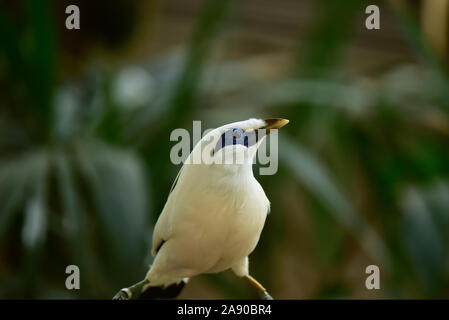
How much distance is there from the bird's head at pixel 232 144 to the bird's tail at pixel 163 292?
7cm

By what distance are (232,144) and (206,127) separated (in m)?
0.42

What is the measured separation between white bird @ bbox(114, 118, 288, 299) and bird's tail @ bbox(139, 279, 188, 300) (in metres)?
0.04

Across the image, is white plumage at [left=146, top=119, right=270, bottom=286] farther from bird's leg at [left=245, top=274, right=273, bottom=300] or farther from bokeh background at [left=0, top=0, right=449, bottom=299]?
bokeh background at [left=0, top=0, right=449, bottom=299]

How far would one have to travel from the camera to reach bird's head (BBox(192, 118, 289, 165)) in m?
0.17

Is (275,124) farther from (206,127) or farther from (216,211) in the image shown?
(206,127)

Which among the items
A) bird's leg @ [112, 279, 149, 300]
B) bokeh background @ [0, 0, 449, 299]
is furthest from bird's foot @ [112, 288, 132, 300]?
bokeh background @ [0, 0, 449, 299]

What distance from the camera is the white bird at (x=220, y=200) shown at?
18cm

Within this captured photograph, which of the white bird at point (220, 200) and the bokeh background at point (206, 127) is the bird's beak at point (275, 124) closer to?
the white bird at point (220, 200)

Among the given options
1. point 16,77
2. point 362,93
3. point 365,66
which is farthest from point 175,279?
point 365,66

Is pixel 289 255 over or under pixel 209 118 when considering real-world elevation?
under
